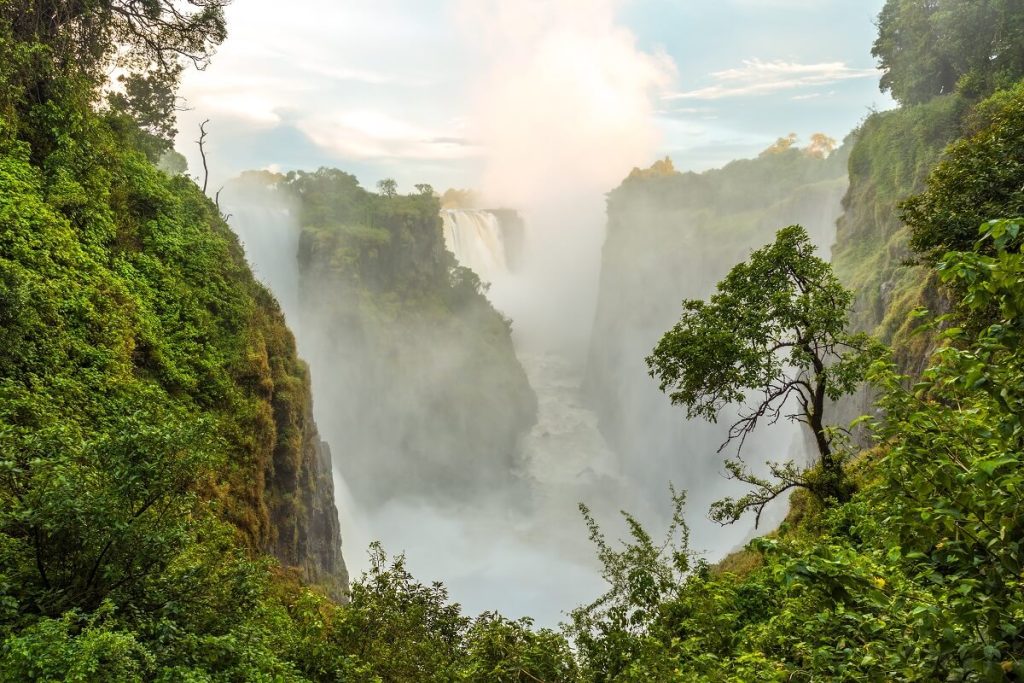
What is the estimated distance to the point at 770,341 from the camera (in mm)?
12227

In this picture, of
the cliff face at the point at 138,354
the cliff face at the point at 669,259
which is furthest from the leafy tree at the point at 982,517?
the cliff face at the point at 669,259

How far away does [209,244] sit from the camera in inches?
690

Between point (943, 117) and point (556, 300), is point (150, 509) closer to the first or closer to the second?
point (943, 117)

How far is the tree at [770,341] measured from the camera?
11.6m

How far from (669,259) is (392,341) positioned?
40.8 metres

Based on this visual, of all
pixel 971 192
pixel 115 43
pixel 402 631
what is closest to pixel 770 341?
pixel 971 192

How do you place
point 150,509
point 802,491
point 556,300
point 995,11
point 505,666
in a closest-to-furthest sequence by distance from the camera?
point 150,509 → point 505,666 → point 802,491 → point 995,11 → point 556,300

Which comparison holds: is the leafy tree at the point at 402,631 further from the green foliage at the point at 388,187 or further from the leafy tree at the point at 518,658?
the green foliage at the point at 388,187

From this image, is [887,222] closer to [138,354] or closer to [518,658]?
[518,658]

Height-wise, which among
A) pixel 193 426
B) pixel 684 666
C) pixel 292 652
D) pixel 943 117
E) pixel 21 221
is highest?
pixel 943 117

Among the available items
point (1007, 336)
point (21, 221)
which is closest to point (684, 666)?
point (1007, 336)

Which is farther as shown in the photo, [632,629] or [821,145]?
[821,145]

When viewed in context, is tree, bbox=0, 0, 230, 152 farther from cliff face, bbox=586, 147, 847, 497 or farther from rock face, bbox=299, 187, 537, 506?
cliff face, bbox=586, 147, 847, 497

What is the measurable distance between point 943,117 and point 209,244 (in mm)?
32277
